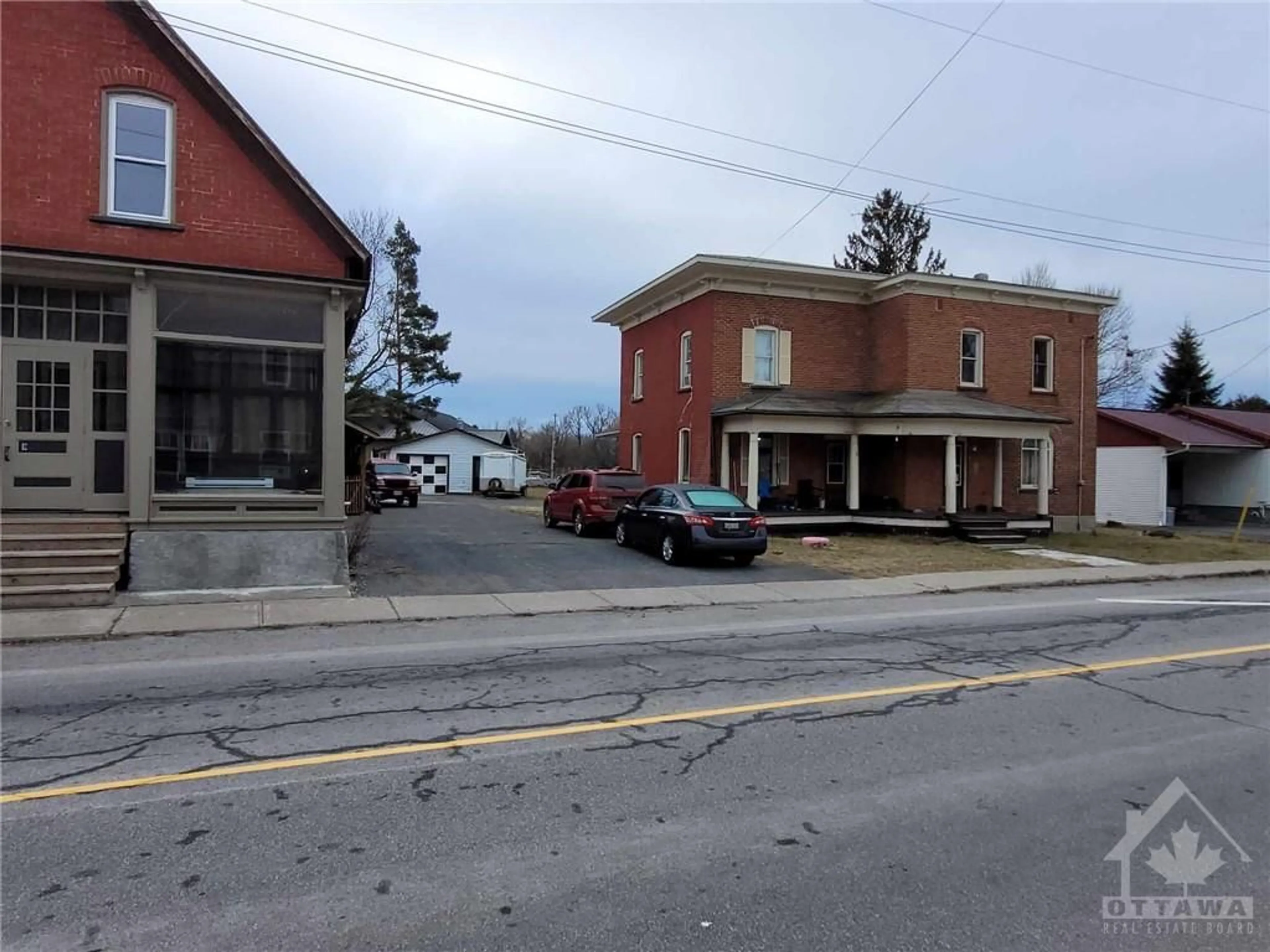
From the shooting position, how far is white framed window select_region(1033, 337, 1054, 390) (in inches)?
1070

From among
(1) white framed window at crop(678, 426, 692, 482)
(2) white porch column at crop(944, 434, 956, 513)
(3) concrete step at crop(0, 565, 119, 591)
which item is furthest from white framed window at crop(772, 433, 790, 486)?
(3) concrete step at crop(0, 565, 119, 591)

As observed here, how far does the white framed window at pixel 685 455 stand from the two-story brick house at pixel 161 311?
1423cm

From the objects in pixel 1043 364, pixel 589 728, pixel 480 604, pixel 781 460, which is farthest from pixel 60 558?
pixel 1043 364

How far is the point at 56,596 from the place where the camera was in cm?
1084

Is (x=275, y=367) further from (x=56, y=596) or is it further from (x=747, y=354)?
(x=747, y=354)

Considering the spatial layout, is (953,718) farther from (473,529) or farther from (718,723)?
(473,529)

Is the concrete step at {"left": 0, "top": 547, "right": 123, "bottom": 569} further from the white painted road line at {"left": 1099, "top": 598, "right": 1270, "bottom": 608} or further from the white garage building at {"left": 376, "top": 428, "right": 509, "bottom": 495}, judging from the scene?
the white garage building at {"left": 376, "top": 428, "right": 509, "bottom": 495}

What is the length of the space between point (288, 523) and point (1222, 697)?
11.9 m

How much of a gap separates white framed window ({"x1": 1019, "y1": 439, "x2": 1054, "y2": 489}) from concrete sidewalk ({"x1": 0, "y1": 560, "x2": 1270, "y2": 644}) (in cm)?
999

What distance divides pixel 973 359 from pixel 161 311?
73.2 ft

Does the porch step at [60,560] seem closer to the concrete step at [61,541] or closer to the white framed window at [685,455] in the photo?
the concrete step at [61,541]

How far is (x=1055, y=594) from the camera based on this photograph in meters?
14.1

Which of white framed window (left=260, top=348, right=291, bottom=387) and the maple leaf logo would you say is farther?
white framed window (left=260, top=348, right=291, bottom=387)

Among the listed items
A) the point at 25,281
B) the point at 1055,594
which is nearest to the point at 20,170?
the point at 25,281
